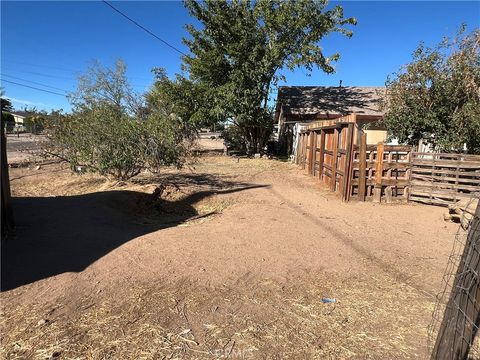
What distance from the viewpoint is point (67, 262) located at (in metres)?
4.68

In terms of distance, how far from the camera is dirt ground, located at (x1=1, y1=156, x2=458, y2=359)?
315cm

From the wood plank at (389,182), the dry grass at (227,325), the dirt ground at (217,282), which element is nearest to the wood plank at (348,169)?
the wood plank at (389,182)

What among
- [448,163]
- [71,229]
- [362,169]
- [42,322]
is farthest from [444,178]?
[42,322]

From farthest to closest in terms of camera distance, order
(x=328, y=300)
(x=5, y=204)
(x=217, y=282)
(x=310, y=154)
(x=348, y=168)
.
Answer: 1. (x=310, y=154)
2. (x=348, y=168)
3. (x=5, y=204)
4. (x=217, y=282)
5. (x=328, y=300)

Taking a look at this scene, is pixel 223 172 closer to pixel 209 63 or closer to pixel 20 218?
pixel 209 63

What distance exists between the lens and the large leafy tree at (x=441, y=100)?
11084 mm

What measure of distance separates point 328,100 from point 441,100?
51.4 ft

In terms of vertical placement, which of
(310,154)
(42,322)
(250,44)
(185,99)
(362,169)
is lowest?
(42,322)

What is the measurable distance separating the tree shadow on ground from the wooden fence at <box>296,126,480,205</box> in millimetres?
4082

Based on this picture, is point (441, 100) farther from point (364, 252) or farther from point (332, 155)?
point (364, 252)

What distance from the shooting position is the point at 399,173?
984cm

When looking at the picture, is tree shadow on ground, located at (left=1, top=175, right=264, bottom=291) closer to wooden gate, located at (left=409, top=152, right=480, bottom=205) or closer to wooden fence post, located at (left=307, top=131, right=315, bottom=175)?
wooden gate, located at (left=409, top=152, right=480, bottom=205)

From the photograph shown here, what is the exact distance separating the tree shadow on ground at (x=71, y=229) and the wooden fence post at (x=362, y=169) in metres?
4.14

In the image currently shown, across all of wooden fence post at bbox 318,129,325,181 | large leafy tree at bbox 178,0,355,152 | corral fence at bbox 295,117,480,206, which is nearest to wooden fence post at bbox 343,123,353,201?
corral fence at bbox 295,117,480,206
